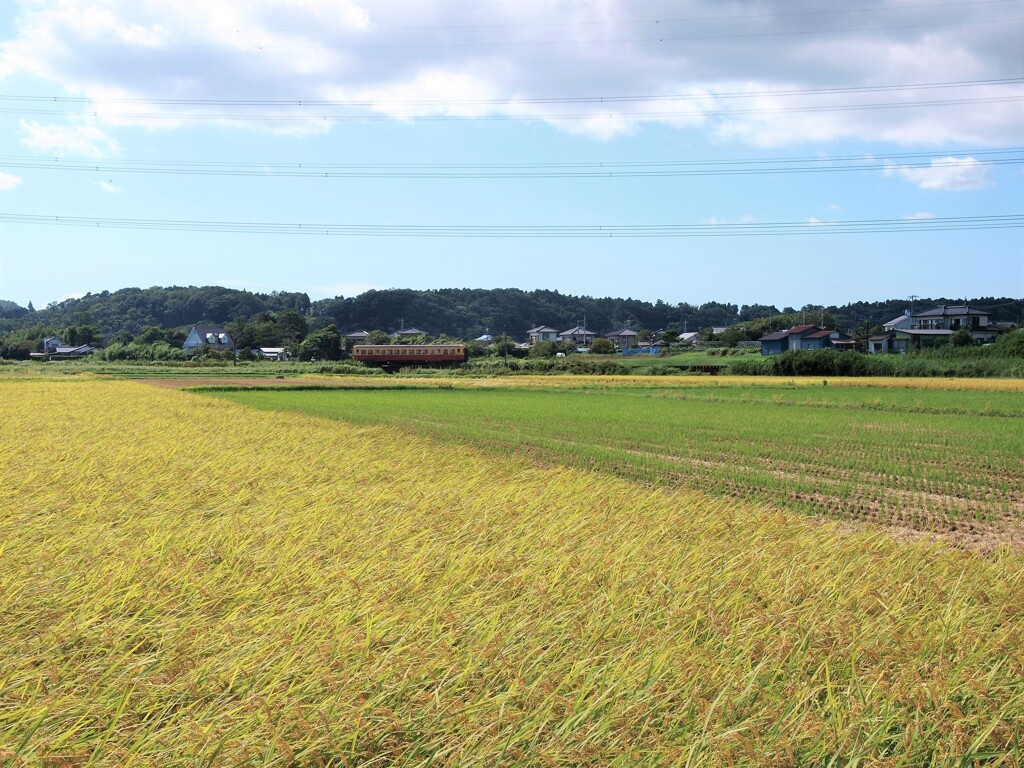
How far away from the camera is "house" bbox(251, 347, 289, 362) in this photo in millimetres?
93562

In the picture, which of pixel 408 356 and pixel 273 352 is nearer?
pixel 408 356

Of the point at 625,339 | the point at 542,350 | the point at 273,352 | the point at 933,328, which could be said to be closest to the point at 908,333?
the point at 933,328

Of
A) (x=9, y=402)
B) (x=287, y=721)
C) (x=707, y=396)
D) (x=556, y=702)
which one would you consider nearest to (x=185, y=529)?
(x=287, y=721)

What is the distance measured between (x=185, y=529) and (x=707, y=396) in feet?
96.6

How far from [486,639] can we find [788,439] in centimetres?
1572

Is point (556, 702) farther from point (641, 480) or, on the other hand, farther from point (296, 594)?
point (641, 480)

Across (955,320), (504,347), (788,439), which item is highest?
(955,320)

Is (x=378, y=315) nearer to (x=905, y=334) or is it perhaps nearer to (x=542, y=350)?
(x=542, y=350)

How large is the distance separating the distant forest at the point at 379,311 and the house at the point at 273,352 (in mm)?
7773

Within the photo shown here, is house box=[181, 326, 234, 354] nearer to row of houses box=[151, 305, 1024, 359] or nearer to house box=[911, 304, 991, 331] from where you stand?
row of houses box=[151, 305, 1024, 359]

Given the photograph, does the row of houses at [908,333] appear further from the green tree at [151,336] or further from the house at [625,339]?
the green tree at [151,336]

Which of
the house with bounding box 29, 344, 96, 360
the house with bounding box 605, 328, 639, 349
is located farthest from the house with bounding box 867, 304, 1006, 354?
the house with bounding box 29, 344, 96, 360

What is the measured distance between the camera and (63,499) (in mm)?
7039

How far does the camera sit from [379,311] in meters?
122
